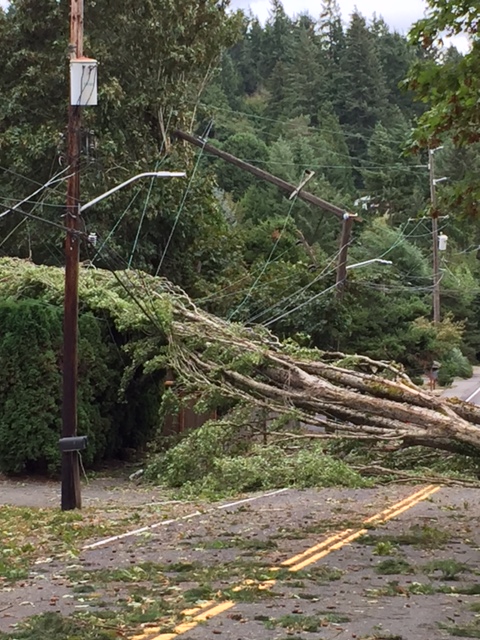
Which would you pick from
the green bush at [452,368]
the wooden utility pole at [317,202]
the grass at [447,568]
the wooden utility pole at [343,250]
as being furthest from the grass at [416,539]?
the green bush at [452,368]

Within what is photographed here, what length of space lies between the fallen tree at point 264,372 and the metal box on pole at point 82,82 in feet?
15.8

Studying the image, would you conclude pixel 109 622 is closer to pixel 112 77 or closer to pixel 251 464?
pixel 251 464

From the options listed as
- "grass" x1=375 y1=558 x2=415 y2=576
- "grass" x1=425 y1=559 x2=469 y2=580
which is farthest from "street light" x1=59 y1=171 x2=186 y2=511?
"grass" x1=425 y1=559 x2=469 y2=580

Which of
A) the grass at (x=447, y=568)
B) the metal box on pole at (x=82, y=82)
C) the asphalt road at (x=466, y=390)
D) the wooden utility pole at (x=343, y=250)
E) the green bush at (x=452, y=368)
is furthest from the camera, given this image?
the green bush at (x=452, y=368)

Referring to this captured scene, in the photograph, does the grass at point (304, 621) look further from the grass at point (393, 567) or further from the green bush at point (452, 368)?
the green bush at point (452, 368)

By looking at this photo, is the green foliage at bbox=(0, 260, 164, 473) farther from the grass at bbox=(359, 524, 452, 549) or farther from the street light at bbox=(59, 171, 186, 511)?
the grass at bbox=(359, 524, 452, 549)

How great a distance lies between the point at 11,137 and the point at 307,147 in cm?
5010

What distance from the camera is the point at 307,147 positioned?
81.0 m

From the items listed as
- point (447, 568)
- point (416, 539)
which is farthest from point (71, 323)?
point (447, 568)

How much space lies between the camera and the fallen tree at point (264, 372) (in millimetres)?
18172

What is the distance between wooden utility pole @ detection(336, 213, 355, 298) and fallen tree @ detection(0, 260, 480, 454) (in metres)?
6.55

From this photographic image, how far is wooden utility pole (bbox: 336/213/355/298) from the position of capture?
95.8 ft

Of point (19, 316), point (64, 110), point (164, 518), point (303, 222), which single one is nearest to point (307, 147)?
point (303, 222)

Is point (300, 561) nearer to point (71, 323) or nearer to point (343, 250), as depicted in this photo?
point (71, 323)
